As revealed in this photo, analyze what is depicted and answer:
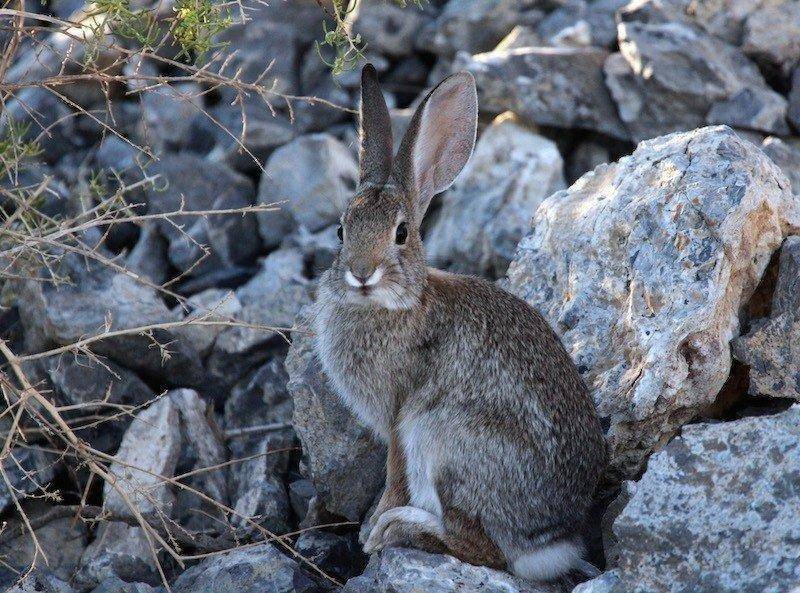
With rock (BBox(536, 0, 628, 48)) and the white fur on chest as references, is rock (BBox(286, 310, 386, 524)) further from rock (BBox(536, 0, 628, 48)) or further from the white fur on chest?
rock (BBox(536, 0, 628, 48))

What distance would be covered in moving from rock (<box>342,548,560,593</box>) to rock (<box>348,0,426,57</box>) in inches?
182

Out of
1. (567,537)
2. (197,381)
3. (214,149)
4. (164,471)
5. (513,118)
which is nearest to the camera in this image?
(567,537)

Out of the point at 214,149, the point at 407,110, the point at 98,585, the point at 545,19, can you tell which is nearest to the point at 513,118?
the point at 407,110

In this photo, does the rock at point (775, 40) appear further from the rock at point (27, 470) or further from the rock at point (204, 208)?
the rock at point (27, 470)

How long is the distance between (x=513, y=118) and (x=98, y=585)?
3904mm

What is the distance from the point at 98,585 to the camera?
15.2ft

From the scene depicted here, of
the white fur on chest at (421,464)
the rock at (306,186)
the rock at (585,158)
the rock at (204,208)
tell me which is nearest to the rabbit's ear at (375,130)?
the white fur on chest at (421,464)

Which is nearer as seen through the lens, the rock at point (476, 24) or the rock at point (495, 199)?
the rock at point (495, 199)

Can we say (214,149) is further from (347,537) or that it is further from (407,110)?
(347,537)

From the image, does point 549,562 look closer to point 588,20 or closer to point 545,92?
point 545,92

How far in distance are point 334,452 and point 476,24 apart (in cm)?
402

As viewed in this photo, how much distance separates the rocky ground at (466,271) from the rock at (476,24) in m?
0.02

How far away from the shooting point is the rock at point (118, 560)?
15.7ft

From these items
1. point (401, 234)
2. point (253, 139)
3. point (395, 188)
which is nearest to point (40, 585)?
point (401, 234)
